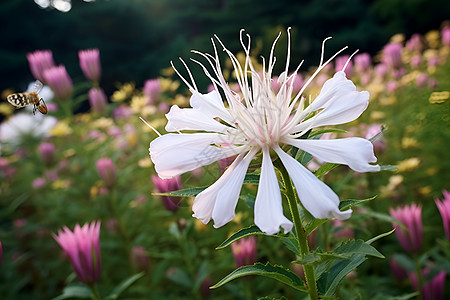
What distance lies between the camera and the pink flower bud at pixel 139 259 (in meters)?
1.82

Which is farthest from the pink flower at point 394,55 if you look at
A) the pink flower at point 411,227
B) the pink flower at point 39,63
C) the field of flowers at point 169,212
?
the pink flower at point 39,63

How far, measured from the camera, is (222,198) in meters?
0.62

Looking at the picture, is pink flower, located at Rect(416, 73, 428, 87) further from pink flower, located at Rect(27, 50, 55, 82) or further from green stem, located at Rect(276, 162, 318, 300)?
green stem, located at Rect(276, 162, 318, 300)

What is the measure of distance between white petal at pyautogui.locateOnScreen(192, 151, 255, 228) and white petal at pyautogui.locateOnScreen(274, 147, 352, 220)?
2.8 inches

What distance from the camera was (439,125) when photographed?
146 centimetres

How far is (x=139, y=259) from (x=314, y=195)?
55.4 inches

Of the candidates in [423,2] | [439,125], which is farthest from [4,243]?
[423,2]

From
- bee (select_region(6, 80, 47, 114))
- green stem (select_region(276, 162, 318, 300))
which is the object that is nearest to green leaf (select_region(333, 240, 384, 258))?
green stem (select_region(276, 162, 318, 300))

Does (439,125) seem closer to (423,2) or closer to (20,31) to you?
(423,2)

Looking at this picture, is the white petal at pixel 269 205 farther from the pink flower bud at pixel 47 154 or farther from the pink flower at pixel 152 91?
the pink flower at pixel 152 91

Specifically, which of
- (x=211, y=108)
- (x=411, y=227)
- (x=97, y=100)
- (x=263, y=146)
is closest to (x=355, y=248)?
(x=263, y=146)

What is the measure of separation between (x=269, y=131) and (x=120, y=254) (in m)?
1.71

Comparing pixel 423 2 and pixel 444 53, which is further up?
pixel 423 2

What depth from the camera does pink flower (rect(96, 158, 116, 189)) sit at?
175cm
